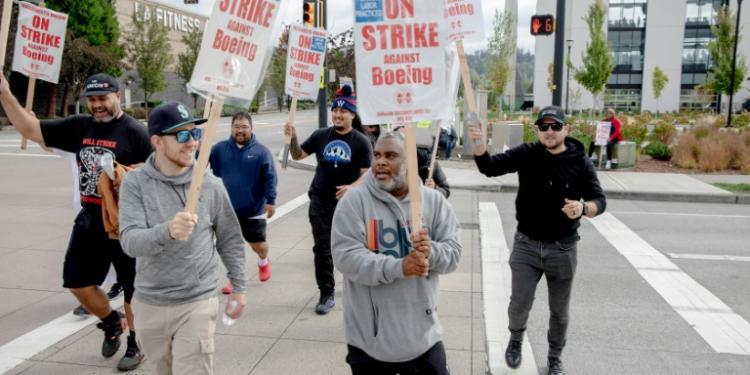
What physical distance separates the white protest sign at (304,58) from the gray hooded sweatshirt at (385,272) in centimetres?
400

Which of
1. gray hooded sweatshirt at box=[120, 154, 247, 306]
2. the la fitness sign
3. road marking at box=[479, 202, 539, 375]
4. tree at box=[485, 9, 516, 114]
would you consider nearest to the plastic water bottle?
gray hooded sweatshirt at box=[120, 154, 247, 306]

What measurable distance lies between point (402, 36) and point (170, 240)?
4.99 ft

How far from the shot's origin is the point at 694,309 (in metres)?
6.20

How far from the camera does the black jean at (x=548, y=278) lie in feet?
14.3

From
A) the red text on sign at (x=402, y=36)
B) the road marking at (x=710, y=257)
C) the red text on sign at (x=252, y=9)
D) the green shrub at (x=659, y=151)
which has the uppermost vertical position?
the red text on sign at (x=252, y=9)

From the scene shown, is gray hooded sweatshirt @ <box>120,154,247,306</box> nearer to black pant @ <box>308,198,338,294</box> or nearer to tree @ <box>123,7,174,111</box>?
black pant @ <box>308,198,338,294</box>

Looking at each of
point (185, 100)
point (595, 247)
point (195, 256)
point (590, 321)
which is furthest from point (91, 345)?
point (185, 100)

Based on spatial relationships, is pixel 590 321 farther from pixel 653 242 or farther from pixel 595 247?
Result: pixel 653 242

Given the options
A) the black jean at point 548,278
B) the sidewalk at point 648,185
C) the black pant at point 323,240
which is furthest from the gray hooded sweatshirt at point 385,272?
the sidewalk at point 648,185

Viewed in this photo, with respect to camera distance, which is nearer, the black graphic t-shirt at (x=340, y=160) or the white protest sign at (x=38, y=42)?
the black graphic t-shirt at (x=340, y=160)

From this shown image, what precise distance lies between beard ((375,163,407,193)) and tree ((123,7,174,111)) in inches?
1786

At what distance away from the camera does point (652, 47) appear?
60844mm

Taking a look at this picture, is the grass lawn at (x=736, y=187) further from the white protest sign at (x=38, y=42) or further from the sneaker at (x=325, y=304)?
the white protest sign at (x=38, y=42)

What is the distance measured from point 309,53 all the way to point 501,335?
3725 mm
